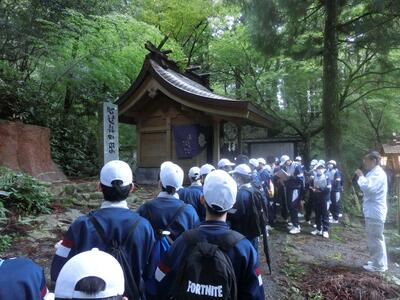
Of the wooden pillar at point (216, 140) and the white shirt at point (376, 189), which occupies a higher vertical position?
the wooden pillar at point (216, 140)

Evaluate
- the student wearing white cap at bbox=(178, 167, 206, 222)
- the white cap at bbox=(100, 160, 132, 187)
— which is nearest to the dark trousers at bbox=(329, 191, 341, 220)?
the student wearing white cap at bbox=(178, 167, 206, 222)

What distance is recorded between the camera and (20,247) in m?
5.64

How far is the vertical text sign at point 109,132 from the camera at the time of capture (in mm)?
7281

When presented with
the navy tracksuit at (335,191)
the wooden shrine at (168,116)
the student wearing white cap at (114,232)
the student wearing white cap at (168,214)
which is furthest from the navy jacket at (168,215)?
the navy tracksuit at (335,191)

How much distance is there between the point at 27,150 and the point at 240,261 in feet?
29.5

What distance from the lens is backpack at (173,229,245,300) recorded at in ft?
6.70

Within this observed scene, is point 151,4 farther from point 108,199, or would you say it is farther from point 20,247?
point 108,199

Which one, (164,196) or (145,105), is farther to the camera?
(145,105)

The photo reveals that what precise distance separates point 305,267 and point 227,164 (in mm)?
2533

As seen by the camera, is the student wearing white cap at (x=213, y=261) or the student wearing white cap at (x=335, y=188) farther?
the student wearing white cap at (x=335, y=188)

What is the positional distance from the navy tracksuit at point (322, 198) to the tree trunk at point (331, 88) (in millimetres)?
2749

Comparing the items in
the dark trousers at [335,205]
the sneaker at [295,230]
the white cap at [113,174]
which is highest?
the white cap at [113,174]

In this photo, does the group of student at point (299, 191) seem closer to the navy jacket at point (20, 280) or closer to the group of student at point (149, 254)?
the group of student at point (149, 254)

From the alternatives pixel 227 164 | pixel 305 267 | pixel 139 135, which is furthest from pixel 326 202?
pixel 139 135
